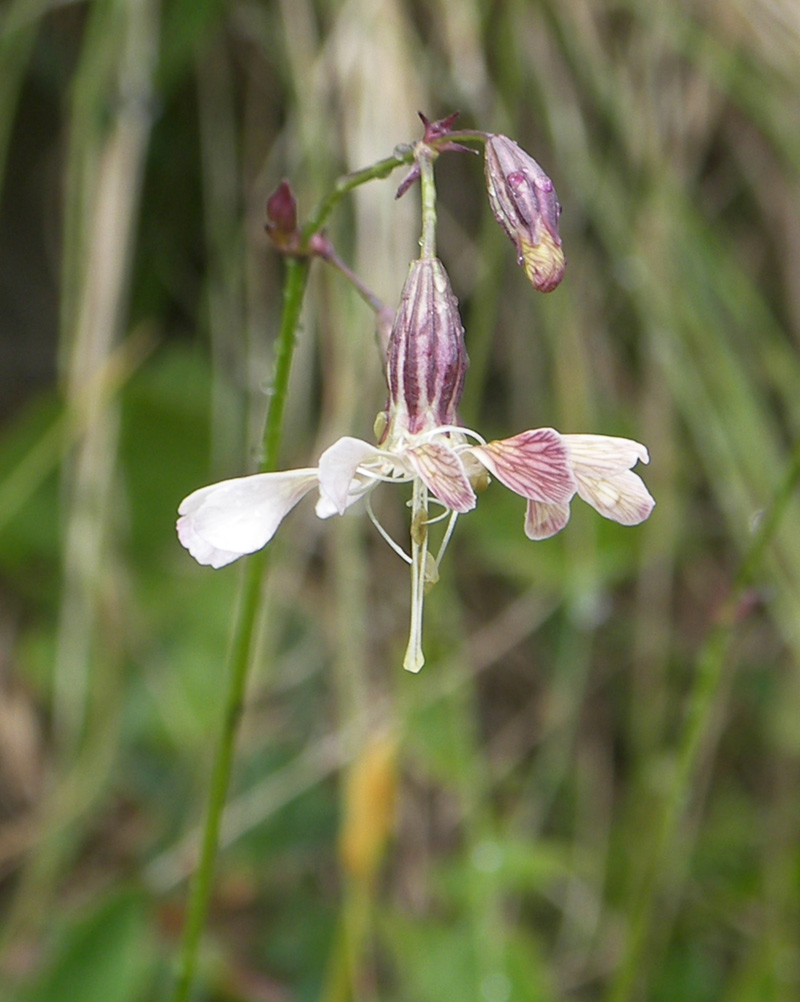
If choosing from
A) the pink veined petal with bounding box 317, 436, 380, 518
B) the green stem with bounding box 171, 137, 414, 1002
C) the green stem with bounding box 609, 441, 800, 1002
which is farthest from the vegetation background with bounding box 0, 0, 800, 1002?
the pink veined petal with bounding box 317, 436, 380, 518

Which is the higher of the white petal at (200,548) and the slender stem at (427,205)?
the slender stem at (427,205)

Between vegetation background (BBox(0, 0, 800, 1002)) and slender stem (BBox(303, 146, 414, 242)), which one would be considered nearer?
slender stem (BBox(303, 146, 414, 242))

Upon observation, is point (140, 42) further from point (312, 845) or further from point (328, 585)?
point (312, 845)

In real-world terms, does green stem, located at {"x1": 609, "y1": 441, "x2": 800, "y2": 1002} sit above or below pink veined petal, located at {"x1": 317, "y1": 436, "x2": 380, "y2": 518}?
below

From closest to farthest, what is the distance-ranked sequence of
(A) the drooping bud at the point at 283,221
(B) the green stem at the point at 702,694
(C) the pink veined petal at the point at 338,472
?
1. (C) the pink veined petal at the point at 338,472
2. (A) the drooping bud at the point at 283,221
3. (B) the green stem at the point at 702,694

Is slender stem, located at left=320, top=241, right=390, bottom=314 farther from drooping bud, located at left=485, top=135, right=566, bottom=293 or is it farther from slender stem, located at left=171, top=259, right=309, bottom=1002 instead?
drooping bud, located at left=485, top=135, right=566, bottom=293

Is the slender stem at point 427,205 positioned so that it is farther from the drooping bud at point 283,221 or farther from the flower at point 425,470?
the drooping bud at point 283,221

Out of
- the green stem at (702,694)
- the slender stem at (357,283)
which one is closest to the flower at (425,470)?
the slender stem at (357,283)
